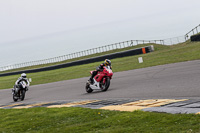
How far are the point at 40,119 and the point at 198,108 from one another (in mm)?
3793

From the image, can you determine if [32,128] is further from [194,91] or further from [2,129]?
[194,91]

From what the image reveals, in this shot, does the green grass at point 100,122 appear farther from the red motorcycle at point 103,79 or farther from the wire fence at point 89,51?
the wire fence at point 89,51

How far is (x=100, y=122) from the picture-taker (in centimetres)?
757

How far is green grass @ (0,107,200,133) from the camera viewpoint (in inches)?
249

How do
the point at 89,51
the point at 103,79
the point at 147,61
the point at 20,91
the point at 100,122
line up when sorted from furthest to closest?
1. the point at 89,51
2. the point at 147,61
3. the point at 20,91
4. the point at 103,79
5. the point at 100,122

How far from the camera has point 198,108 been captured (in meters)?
7.47

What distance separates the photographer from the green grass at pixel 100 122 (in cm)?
631

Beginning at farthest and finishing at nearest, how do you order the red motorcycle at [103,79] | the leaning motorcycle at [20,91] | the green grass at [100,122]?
1. the leaning motorcycle at [20,91]
2. the red motorcycle at [103,79]
3. the green grass at [100,122]

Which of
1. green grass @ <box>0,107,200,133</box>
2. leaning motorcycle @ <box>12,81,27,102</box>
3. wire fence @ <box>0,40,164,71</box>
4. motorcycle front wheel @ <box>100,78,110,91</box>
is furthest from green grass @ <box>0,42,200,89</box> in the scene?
green grass @ <box>0,107,200,133</box>

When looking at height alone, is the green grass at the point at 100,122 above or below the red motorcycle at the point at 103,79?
below

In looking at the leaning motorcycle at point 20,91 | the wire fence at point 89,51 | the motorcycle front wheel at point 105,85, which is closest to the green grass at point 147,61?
the wire fence at point 89,51

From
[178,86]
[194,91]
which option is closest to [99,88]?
[178,86]

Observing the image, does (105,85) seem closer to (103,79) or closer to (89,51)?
(103,79)

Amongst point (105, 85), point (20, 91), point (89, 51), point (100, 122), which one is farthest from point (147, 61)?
point (89, 51)
